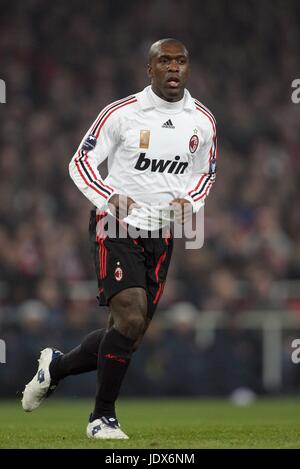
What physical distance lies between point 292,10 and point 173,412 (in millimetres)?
11537

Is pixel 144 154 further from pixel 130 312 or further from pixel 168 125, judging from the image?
pixel 130 312

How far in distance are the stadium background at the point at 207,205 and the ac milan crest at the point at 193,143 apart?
7163mm

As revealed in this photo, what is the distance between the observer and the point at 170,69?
7.54 m

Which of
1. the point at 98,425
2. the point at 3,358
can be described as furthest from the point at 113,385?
the point at 3,358

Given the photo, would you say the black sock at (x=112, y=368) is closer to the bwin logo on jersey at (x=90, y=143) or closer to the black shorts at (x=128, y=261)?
the black shorts at (x=128, y=261)

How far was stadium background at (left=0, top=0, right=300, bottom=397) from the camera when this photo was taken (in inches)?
592

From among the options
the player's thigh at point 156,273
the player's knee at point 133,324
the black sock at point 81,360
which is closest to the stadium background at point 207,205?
the black sock at point 81,360

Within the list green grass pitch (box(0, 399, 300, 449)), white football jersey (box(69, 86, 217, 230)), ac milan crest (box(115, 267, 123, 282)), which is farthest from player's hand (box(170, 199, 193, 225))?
green grass pitch (box(0, 399, 300, 449))

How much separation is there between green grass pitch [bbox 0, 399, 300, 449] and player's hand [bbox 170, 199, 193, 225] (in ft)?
4.41

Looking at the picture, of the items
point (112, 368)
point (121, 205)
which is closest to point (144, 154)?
point (121, 205)

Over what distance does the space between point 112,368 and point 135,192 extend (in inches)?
44.9

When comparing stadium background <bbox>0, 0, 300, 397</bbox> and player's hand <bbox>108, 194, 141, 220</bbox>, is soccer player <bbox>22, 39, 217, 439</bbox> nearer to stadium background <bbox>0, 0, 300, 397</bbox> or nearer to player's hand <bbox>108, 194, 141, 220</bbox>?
player's hand <bbox>108, 194, 141, 220</bbox>
